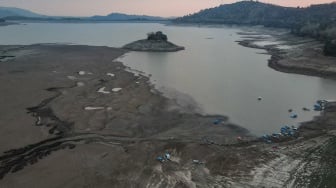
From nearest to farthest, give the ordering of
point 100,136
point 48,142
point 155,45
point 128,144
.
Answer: point 128,144
point 48,142
point 100,136
point 155,45

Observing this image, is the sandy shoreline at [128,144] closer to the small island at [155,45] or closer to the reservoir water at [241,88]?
the reservoir water at [241,88]

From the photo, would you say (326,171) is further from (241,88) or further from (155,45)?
(155,45)

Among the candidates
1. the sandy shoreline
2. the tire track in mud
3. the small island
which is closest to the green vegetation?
the sandy shoreline

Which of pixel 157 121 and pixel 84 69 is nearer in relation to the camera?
pixel 157 121

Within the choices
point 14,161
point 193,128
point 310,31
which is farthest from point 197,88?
point 310,31

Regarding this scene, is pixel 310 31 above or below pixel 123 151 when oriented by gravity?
above

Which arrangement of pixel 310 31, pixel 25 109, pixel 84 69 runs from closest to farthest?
pixel 25 109, pixel 84 69, pixel 310 31

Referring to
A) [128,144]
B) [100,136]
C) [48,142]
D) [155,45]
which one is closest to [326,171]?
[128,144]

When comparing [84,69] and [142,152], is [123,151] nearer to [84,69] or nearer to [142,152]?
[142,152]

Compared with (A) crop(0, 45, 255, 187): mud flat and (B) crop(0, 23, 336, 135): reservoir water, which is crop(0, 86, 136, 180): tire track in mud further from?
(B) crop(0, 23, 336, 135): reservoir water
